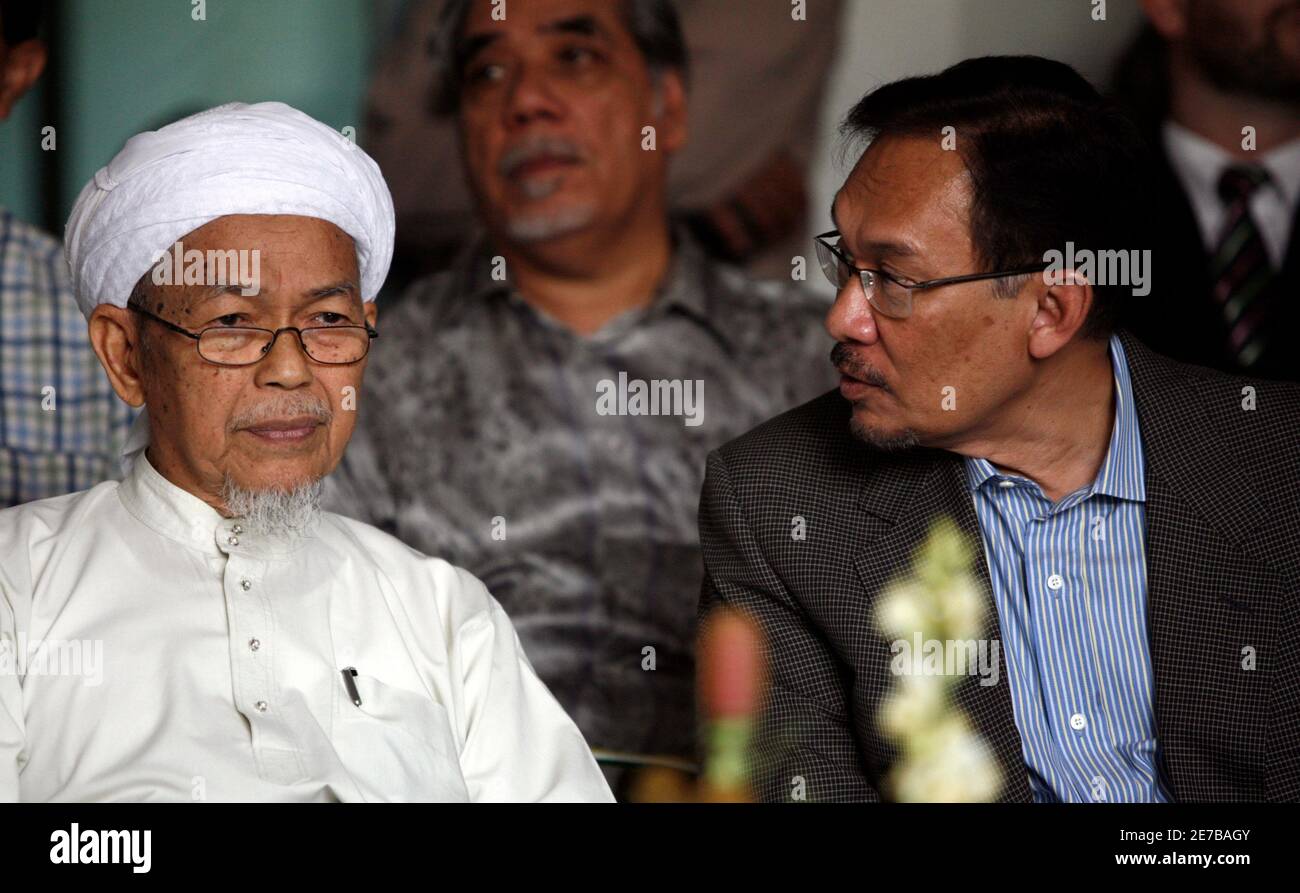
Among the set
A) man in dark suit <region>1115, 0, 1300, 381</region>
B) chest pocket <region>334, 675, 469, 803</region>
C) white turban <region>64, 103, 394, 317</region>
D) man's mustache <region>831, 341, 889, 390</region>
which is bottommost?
chest pocket <region>334, 675, 469, 803</region>

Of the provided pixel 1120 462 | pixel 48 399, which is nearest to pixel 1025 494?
pixel 1120 462

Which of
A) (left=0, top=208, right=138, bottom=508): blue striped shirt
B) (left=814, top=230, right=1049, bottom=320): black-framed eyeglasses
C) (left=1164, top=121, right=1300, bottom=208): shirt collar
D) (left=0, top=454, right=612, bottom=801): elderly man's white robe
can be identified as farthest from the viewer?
(left=1164, top=121, right=1300, bottom=208): shirt collar

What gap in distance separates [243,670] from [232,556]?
199mm

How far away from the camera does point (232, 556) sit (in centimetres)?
253

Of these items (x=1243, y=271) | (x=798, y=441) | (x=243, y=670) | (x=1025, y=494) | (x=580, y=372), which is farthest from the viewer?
(x=580, y=372)

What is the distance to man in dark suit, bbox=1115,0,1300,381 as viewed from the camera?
4684mm

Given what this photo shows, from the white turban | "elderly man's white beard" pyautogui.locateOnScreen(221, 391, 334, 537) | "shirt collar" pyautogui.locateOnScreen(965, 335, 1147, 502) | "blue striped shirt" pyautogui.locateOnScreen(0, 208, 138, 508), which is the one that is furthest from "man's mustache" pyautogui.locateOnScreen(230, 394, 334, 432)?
"blue striped shirt" pyautogui.locateOnScreen(0, 208, 138, 508)

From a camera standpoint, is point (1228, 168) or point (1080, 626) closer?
point (1080, 626)

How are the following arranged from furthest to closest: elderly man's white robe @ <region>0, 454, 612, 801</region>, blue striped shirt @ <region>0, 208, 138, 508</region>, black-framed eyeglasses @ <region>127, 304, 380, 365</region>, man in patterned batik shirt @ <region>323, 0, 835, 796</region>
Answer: man in patterned batik shirt @ <region>323, 0, 835, 796</region> → blue striped shirt @ <region>0, 208, 138, 508</region> → black-framed eyeglasses @ <region>127, 304, 380, 365</region> → elderly man's white robe @ <region>0, 454, 612, 801</region>

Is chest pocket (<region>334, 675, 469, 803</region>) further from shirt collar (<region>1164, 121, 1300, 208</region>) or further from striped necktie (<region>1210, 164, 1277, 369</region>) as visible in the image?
shirt collar (<region>1164, 121, 1300, 208</region>)

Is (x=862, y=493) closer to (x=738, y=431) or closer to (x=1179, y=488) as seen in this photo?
(x=1179, y=488)

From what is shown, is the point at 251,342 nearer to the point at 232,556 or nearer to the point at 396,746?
the point at 232,556

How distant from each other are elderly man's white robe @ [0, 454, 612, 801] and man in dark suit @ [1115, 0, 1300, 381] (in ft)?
9.19

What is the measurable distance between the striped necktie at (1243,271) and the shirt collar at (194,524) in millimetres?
3261
